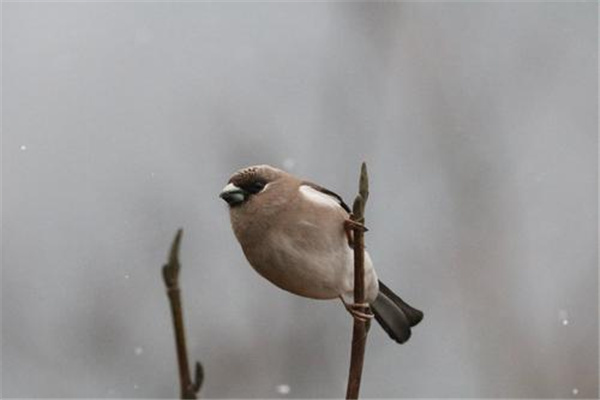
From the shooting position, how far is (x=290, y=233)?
2.47 m

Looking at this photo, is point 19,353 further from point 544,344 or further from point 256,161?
point 544,344

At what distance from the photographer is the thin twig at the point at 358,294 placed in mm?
1467

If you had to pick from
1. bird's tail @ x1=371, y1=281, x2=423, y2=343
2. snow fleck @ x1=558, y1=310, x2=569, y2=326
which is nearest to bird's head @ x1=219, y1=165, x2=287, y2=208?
bird's tail @ x1=371, y1=281, x2=423, y2=343

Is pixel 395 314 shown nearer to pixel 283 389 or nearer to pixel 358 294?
pixel 358 294

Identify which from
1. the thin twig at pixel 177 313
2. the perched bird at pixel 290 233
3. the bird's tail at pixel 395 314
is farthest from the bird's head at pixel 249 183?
the thin twig at pixel 177 313

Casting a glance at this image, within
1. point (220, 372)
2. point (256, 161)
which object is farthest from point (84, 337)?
point (256, 161)

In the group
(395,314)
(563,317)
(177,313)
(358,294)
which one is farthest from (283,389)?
(177,313)

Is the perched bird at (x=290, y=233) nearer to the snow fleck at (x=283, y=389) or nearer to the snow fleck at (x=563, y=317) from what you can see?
the snow fleck at (x=283, y=389)

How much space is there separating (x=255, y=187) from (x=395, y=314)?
1.94 feet

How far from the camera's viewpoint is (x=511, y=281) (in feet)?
18.4

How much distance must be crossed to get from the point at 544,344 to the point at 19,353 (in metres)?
2.62

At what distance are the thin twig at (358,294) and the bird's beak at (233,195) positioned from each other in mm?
496

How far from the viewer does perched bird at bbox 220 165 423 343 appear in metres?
2.40

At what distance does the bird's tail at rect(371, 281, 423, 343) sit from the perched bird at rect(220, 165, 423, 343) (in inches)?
9.3
